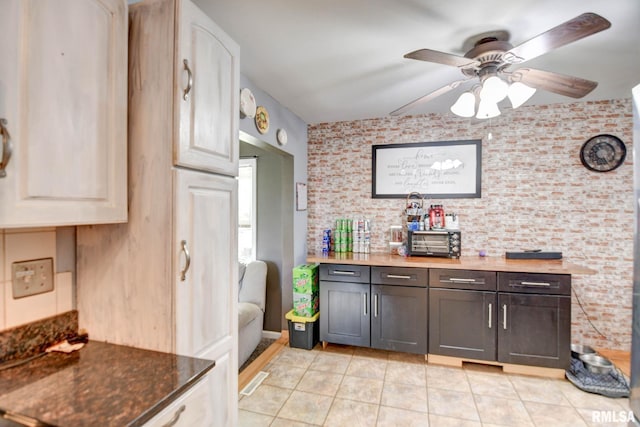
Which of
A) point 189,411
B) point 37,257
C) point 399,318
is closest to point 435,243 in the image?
point 399,318

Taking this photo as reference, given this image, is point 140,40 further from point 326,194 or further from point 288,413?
point 326,194

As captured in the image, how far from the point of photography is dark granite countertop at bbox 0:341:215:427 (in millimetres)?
812

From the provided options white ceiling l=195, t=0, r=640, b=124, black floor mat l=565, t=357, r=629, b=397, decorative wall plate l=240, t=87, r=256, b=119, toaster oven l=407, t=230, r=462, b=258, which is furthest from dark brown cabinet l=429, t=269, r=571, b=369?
decorative wall plate l=240, t=87, r=256, b=119

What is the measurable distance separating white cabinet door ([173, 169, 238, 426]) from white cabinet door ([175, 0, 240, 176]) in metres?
0.08

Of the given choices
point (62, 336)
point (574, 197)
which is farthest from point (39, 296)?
point (574, 197)

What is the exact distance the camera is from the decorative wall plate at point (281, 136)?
9.97ft

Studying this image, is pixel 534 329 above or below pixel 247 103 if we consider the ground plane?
below

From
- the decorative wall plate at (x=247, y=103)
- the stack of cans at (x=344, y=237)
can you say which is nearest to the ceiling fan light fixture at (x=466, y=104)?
the decorative wall plate at (x=247, y=103)

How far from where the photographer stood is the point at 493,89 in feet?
5.94

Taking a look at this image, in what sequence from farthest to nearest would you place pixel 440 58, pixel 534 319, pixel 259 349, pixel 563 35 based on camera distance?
pixel 259 349
pixel 534 319
pixel 440 58
pixel 563 35

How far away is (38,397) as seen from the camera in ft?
2.90

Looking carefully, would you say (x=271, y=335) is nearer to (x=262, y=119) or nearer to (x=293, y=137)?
(x=293, y=137)

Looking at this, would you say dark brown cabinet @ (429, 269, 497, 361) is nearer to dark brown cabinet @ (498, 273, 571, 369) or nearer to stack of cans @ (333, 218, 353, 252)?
dark brown cabinet @ (498, 273, 571, 369)

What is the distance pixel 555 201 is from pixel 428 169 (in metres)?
1.25
